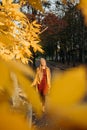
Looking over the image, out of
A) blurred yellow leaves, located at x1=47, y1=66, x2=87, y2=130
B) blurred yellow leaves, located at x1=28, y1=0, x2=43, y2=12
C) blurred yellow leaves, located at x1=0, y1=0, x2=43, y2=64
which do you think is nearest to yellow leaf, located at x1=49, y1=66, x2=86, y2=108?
blurred yellow leaves, located at x1=47, y1=66, x2=87, y2=130

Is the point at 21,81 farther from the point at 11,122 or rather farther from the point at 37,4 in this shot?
the point at 37,4

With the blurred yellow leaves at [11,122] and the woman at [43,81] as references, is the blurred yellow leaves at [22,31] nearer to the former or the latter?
the woman at [43,81]

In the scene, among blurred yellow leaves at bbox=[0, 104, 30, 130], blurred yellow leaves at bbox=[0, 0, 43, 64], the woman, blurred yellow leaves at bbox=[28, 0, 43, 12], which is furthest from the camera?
blurred yellow leaves at bbox=[0, 0, 43, 64]

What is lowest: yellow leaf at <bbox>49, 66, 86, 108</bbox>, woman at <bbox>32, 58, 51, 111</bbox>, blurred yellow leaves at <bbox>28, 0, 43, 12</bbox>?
woman at <bbox>32, 58, 51, 111</bbox>

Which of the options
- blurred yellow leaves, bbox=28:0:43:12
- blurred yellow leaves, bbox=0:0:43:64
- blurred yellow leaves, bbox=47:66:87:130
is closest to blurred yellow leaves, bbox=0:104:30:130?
blurred yellow leaves, bbox=47:66:87:130

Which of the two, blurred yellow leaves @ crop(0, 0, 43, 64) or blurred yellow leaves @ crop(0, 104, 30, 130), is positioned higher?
blurred yellow leaves @ crop(0, 104, 30, 130)

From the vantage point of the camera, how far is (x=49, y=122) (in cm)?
26

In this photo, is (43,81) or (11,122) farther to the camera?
(43,81)

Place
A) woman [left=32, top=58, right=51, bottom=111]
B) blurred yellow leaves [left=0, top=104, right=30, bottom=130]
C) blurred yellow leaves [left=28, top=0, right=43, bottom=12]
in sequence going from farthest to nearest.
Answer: blurred yellow leaves [left=28, top=0, right=43, bottom=12] → woman [left=32, top=58, right=51, bottom=111] → blurred yellow leaves [left=0, top=104, right=30, bottom=130]

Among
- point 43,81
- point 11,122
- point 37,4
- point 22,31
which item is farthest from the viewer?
point 22,31

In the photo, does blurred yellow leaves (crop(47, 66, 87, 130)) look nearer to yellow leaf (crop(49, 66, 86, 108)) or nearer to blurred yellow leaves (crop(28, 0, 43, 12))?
yellow leaf (crop(49, 66, 86, 108))

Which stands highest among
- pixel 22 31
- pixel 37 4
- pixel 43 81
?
pixel 37 4

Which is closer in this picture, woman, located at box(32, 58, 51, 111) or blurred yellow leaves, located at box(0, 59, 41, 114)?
blurred yellow leaves, located at box(0, 59, 41, 114)

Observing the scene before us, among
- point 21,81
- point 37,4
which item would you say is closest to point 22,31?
point 37,4
